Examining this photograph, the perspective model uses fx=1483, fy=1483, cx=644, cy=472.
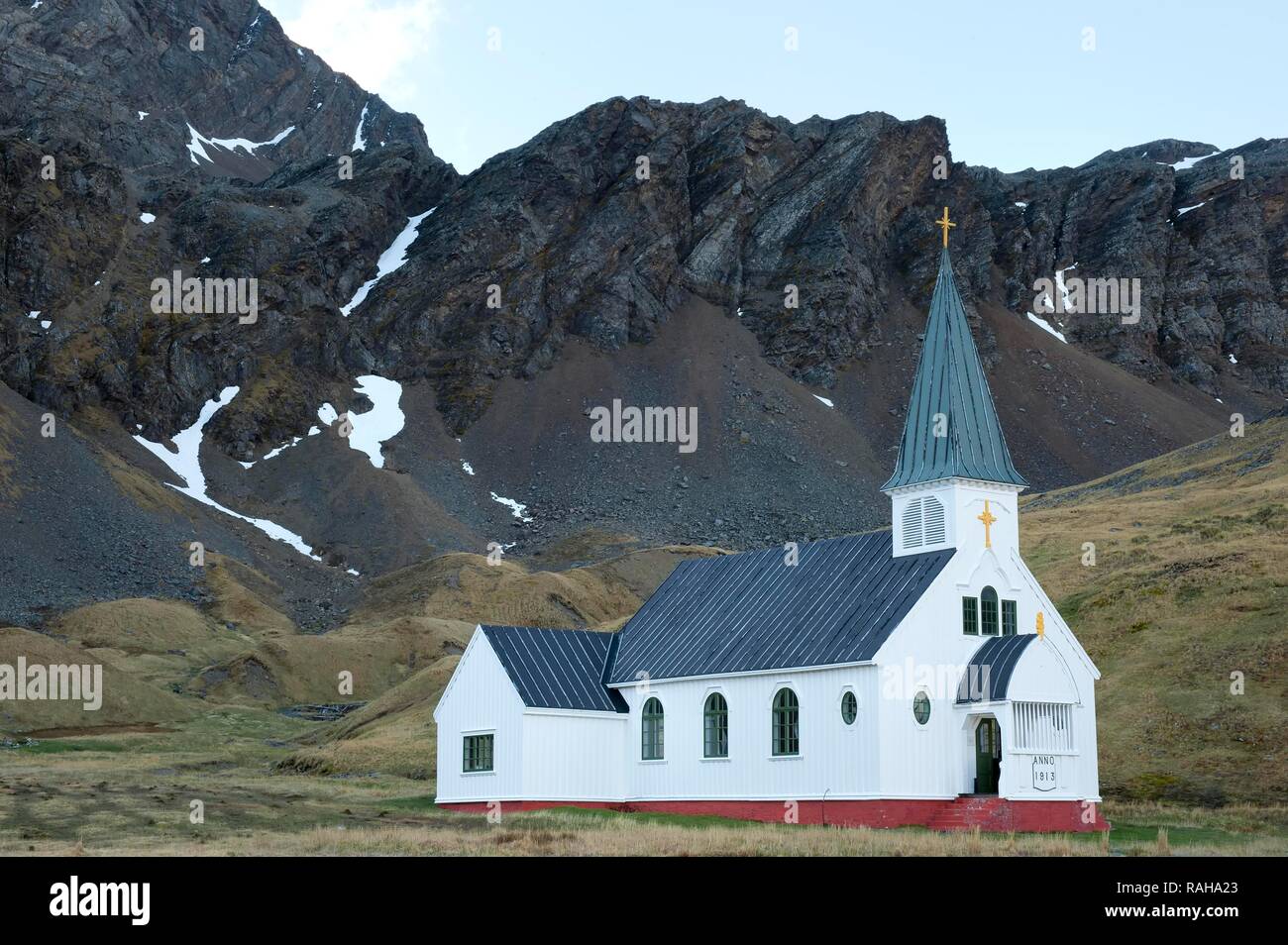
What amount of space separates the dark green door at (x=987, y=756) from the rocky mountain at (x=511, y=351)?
87.4 m

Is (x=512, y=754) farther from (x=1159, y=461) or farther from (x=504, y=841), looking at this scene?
(x=1159, y=461)

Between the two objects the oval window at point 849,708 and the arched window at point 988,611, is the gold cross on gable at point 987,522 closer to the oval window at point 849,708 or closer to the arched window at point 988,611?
the arched window at point 988,611

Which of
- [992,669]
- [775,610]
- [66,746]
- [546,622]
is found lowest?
[66,746]

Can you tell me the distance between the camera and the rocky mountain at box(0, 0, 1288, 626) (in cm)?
14112

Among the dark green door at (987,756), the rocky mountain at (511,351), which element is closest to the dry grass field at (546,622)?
the dark green door at (987,756)

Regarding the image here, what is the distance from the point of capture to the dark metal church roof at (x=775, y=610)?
39.8 meters

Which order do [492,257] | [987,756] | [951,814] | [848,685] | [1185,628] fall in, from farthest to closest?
[492,257] < [1185,628] < [987,756] < [848,685] < [951,814]

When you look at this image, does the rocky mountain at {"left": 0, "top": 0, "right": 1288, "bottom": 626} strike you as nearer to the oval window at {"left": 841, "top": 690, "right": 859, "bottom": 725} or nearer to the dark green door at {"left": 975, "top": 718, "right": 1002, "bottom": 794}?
the oval window at {"left": 841, "top": 690, "right": 859, "bottom": 725}

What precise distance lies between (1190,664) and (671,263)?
140 metres

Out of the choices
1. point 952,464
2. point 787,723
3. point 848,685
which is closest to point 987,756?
point 848,685

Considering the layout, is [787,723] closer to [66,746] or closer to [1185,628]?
[1185,628]

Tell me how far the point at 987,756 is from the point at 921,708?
2581 mm

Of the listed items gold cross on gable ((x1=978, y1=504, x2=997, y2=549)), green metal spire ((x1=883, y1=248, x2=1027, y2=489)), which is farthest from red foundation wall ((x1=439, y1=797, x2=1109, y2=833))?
green metal spire ((x1=883, y1=248, x2=1027, y2=489))

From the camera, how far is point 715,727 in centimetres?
4256
